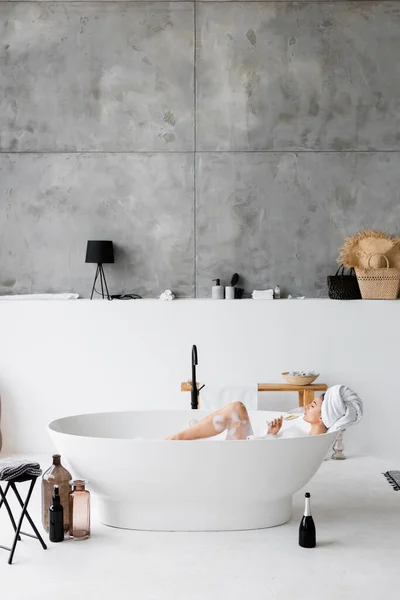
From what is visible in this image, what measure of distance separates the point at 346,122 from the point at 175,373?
2293 mm

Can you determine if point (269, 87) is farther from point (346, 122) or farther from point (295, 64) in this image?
point (346, 122)

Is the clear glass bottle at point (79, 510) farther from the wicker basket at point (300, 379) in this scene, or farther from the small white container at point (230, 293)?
the small white container at point (230, 293)

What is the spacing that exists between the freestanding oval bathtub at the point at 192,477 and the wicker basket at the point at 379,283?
6.71ft

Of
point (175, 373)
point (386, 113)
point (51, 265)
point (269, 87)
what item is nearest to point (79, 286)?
point (51, 265)

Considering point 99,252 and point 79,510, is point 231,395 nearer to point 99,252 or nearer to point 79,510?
point 99,252

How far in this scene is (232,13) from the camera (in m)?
6.34

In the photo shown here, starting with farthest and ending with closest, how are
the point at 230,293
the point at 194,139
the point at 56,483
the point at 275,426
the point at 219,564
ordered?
1. the point at 194,139
2. the point at 230,293
3. the point at 275,426
4. the point at 56,483
5. the point at 219,564

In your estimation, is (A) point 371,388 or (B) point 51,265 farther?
(B) point 51,265

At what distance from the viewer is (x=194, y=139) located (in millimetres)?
6367

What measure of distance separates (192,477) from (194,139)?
311cm

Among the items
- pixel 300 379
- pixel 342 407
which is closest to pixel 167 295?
pixel 300 379

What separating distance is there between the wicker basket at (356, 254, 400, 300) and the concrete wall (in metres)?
0.40

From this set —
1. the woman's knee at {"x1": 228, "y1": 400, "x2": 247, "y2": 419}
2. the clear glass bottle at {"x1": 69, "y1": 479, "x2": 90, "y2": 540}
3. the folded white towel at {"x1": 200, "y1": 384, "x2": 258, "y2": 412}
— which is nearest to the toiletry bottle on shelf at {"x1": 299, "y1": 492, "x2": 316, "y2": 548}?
the woman's knee at {"x1": 228, "y1": 400, "x2": 247, "y2": 419}

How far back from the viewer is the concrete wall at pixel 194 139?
6324 mm
